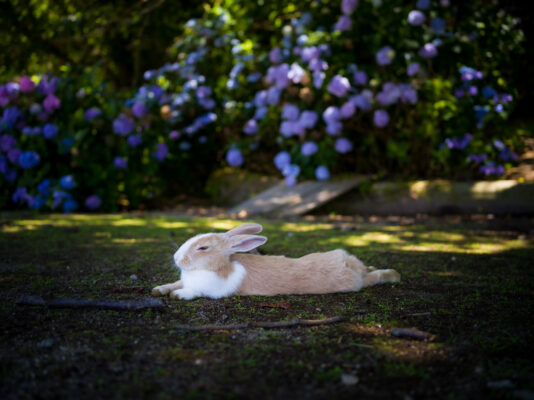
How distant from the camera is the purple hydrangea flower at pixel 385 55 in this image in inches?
258

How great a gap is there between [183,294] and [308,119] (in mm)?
4695

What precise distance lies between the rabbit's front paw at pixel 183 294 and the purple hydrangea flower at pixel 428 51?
542cm

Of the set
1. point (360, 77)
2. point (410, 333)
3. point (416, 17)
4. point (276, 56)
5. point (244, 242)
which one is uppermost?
point (416, 17)

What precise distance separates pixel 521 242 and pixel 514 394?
10.9ft

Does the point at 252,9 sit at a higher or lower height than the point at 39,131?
higher

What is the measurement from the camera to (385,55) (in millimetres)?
6582

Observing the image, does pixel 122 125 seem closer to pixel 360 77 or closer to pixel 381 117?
pixel 360 77

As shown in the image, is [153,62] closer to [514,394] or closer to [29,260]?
[29,260]

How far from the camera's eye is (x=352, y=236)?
4.79m

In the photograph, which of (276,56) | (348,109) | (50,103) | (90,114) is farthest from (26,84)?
(348,109)

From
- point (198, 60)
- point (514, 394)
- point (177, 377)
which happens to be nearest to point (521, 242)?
point (514, 394)

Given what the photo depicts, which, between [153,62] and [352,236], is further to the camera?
[153,62]

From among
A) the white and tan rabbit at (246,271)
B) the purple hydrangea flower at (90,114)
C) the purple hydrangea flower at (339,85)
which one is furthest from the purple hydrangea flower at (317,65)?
the white and tan rabbit at (246,271)

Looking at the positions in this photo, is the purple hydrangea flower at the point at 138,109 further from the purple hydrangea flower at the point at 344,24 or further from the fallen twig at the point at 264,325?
the fallen twig at the point at 264,325
